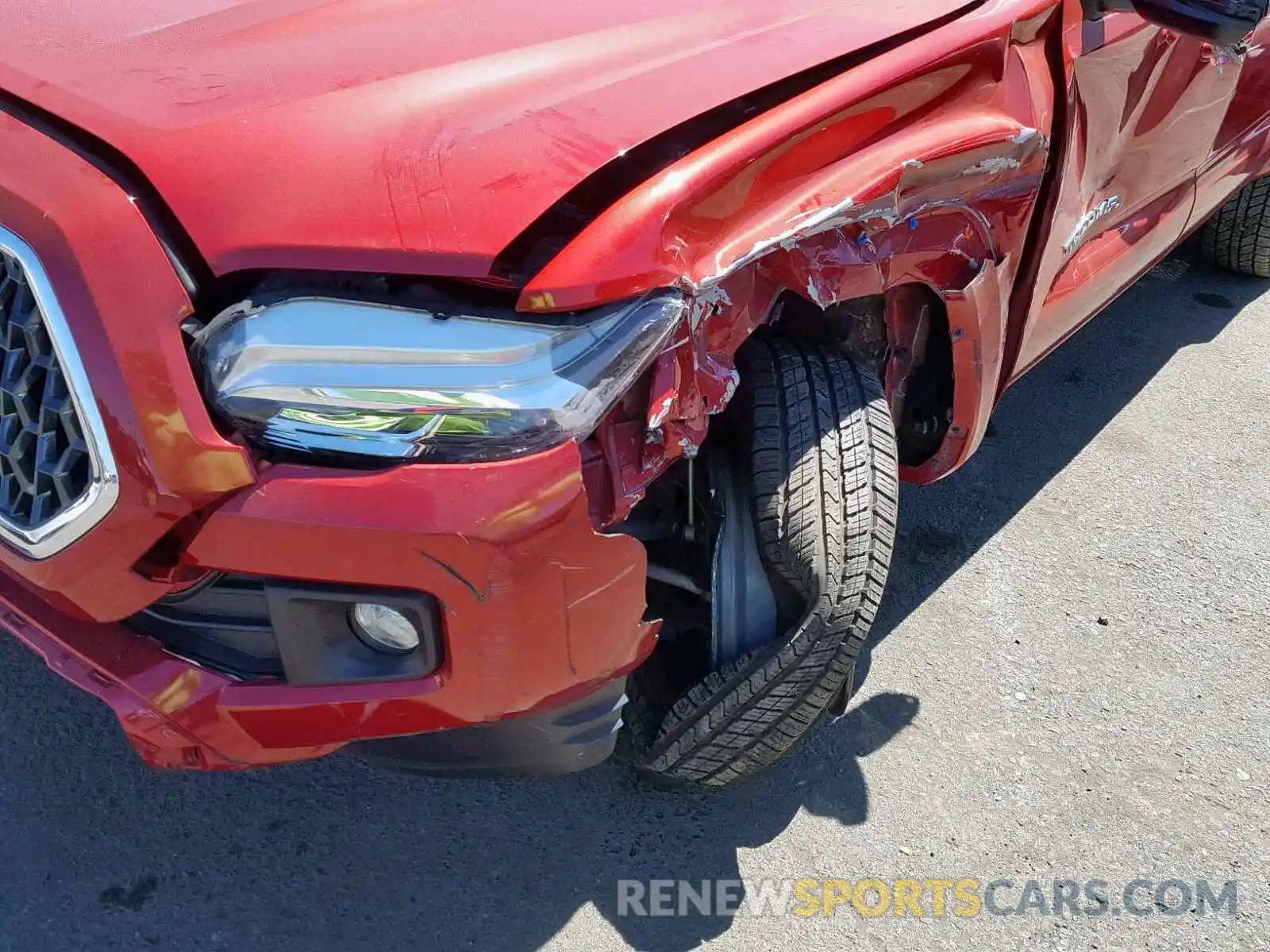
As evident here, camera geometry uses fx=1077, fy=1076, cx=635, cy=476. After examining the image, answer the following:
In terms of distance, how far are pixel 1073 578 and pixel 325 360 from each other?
2.17 metres


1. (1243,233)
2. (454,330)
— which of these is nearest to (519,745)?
(454,330)

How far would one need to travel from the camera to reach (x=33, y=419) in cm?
139

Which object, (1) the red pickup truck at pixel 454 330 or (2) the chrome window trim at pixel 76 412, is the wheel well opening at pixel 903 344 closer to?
(1) the red pickup truck at pixel 454 330

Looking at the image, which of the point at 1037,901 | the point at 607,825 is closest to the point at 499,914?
the point at 607,825

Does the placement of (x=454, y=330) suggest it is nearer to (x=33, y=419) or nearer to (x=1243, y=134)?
(x=33, y=419)

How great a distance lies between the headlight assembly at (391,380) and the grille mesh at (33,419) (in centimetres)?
20

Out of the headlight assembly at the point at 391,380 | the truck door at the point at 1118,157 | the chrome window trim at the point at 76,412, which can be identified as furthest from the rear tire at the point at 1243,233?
the chrome window trim at the point at 76,412

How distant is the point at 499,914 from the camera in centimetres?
194

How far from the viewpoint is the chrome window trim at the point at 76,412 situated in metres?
1.31

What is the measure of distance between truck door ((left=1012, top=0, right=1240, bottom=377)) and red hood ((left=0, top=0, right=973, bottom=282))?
1.50 feet

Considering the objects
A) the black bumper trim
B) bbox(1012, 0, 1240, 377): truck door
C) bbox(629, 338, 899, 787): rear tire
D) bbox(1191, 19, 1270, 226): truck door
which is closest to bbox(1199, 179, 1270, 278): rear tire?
bbox(1191, 19, 1270, 226): truck door

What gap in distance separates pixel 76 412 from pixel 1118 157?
216 cm

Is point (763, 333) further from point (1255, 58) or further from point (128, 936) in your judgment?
point (1255, 58)

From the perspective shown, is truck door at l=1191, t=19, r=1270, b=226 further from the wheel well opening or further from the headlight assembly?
the headlight assembly
